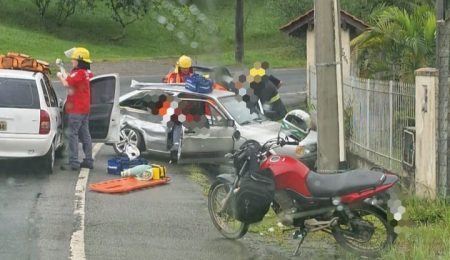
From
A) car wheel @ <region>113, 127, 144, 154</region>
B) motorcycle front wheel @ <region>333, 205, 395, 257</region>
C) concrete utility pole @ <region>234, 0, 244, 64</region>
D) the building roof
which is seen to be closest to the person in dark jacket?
concrete utility pole @ <region>234, 0, 244, 64</region>

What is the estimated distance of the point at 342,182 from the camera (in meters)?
7.14

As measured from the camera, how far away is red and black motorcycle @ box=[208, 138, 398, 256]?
23.3ft

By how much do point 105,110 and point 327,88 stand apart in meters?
4.99

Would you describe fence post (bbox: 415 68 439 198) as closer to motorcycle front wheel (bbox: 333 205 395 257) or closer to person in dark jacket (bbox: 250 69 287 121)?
motorcycle front wheel (bbox: 333 205 395 257)

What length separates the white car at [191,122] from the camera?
40.9 ft

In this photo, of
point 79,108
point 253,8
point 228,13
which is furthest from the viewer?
point 79,108

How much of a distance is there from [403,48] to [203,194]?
16.4 ft

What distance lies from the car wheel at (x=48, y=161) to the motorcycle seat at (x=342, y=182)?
5.21 metres

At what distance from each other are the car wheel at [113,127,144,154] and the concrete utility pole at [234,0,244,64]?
10.9 feet

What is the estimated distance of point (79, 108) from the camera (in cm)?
1180

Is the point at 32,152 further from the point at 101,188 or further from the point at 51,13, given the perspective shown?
the point at 51,13

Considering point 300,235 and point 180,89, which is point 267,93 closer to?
point 180,89

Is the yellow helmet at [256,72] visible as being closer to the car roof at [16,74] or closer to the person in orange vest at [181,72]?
the person in orange vest at [181,72]

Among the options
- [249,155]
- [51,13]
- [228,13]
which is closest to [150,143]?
[228,13]
